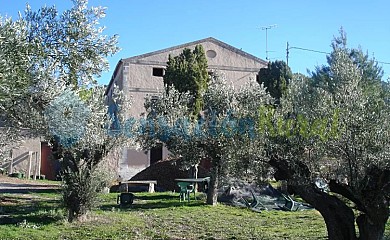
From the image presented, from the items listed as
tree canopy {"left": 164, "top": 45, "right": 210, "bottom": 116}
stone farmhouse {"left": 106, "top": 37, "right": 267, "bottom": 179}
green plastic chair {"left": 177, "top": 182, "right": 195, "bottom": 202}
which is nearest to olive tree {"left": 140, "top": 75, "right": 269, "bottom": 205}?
green plastic chair {"left": 177, "top": 182, "right": 195, "bottom": 202}

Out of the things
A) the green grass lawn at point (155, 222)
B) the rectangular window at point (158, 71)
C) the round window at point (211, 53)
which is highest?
the round window at point (211, 53)

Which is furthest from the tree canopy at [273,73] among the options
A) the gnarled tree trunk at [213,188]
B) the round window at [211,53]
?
the gnarled tree trunk at [213,188]

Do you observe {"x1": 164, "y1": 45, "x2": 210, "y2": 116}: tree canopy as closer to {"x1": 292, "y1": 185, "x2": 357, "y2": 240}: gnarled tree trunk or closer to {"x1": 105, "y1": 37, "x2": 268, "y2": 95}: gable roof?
{"x1": 105, "y1": 37, "x2": 268, "y2": 95}: gable roof

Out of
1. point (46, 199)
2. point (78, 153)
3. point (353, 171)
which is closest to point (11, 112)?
point (78, 153)

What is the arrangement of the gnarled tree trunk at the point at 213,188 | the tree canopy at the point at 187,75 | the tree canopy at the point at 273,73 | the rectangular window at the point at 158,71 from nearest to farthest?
1. the gnarled tree trunk at the point at 213,188
2. the tree canopy at the point at 187,75
3. the tree canopy at the point at 273,73
4. the rectangular window at the point at 158,71

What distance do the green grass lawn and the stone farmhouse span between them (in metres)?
13.4

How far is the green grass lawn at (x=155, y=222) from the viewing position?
11680 millimetres

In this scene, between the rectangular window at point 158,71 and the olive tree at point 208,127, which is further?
the rectangular window at point 158,71

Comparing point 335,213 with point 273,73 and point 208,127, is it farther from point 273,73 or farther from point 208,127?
point 273,73

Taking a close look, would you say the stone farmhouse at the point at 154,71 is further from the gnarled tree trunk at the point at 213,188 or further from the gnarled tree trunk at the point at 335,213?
the gnarled tree trunk at the point at 335,213

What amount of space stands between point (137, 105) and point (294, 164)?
2475 centimetres

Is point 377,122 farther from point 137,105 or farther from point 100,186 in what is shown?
point 137,105

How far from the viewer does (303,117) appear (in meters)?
8.14

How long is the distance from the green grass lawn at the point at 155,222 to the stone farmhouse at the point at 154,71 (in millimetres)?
13395
